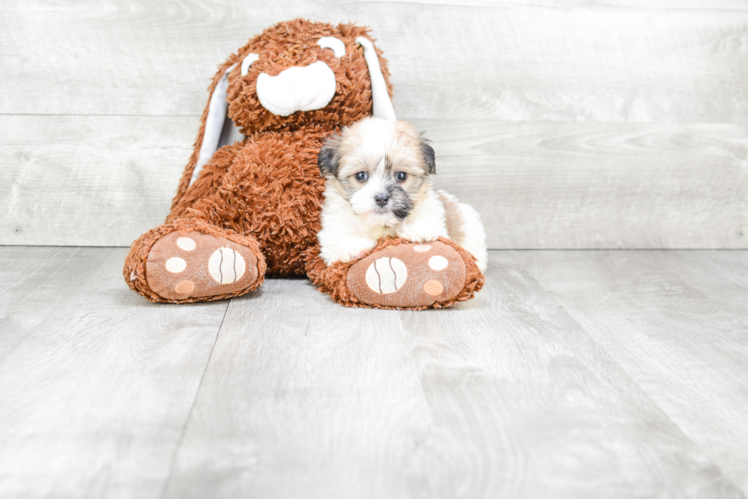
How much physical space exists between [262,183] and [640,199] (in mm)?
1291

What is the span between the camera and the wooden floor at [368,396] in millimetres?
866

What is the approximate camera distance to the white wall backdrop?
1.97 meters

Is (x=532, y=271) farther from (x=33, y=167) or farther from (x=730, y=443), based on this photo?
(x=33, y=167)

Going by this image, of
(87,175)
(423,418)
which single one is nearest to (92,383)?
(423,418)

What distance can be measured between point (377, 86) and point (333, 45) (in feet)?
0.50

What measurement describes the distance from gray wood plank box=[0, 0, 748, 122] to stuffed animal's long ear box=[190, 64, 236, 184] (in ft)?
0.78

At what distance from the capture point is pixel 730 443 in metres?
0.97

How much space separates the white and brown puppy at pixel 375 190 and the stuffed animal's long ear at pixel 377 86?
17 centimetres

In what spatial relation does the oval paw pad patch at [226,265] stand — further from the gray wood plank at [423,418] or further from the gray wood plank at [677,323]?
the gray wood plank at [677,323]

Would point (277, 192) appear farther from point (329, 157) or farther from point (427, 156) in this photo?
point (427, 156)

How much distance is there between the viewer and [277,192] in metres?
1.67

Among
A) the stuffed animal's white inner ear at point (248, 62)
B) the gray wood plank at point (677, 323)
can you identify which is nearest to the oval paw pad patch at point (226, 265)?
the stuffed animal's white inner ear at point (248, 62)

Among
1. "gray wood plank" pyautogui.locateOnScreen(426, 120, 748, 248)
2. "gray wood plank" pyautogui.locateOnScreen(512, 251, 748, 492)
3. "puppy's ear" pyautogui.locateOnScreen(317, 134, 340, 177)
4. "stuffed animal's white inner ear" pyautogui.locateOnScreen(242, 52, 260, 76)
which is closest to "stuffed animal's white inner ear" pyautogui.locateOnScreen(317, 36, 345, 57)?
"stuffed animal's white inner ear" pyautogui.locateOnScreen(242, 52, 260, 76)

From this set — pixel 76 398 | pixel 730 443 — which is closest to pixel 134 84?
pixel 76 398
